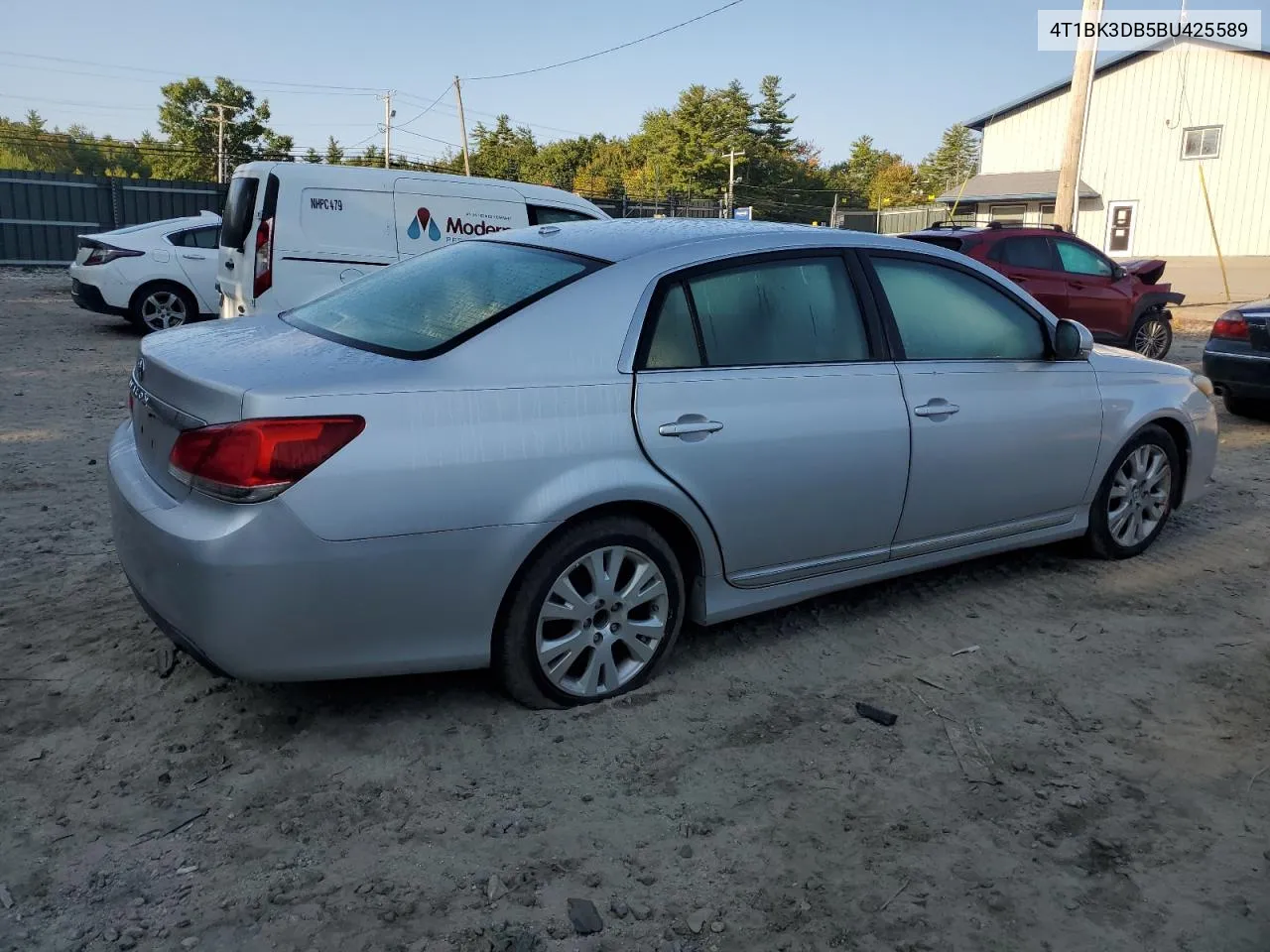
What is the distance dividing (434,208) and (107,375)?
11.3 feet

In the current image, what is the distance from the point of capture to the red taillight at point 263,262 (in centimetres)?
905

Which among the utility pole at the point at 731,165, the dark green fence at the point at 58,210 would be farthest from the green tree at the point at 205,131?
the dark green fence at the point at 58,210

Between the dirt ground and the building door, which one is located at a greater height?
the building door

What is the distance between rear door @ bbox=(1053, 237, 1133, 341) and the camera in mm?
12070

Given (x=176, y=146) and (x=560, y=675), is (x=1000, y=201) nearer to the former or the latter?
(x=560, y=675)

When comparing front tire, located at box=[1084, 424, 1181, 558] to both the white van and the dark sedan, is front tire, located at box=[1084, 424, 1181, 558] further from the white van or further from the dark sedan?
the white van

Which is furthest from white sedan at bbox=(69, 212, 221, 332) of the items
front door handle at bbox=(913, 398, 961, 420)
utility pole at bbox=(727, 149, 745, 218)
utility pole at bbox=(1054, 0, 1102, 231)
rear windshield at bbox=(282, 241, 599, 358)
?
utility pole at bbox=(727, 149, 745, 218)

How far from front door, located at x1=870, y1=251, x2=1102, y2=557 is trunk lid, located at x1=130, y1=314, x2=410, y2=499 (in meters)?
2.08

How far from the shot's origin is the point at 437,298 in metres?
3.59

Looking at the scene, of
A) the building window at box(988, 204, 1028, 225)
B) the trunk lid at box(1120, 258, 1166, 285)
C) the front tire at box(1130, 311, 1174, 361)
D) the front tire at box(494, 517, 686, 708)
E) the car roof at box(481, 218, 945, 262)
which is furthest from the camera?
the building window at box(988, 204, 1028, 225)

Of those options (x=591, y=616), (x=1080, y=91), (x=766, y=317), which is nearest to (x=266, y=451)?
(x=591, y=616)

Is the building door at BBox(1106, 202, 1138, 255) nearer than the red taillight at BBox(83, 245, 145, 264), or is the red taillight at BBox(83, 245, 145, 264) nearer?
the red taillight at BBox(83, 245, 145, 264)

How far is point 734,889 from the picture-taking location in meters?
2.52

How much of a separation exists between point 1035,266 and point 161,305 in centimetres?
1024
